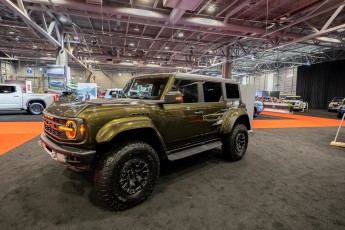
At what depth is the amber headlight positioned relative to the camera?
204 cm

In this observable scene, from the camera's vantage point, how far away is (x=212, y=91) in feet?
11.7

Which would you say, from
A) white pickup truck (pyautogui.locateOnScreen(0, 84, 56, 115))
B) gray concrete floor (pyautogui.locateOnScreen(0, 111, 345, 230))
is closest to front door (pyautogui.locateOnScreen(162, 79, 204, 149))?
gray concrete floor (pyautogui.locateOnScreen(0, 111, 345, 230))

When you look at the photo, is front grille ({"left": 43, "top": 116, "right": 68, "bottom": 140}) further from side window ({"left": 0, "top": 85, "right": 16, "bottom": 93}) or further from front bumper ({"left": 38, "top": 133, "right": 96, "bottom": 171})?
side window ({"left": 0, "top": 85, "right": 16, "bottom": 93})

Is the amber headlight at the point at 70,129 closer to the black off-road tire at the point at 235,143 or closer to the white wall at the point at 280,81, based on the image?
the black off-road tire at the point at 235,143

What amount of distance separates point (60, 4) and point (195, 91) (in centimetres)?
619

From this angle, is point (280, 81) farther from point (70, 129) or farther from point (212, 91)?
point (70, 129)

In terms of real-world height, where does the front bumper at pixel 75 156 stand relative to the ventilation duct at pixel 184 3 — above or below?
below

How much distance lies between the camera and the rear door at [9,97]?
9117 millimetres

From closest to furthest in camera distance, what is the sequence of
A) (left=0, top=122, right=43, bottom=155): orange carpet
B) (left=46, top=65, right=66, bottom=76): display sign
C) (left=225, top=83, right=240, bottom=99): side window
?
(left=225, top=83, right=240, bottom=99): side window
(left=0, top=122, right=43, bottom=155): orange carpet
(left=46, top=65, right=66, bottom=76): display sign

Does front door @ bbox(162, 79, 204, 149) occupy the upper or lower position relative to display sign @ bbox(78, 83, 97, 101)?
lower

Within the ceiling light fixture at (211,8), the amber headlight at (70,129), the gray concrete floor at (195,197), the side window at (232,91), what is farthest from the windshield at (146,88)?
the ceiling light fixture at (211,8)

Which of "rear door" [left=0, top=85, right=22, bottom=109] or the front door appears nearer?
the front door

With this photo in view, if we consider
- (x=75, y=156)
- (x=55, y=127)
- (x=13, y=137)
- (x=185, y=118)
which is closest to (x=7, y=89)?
(x=13, y=137)

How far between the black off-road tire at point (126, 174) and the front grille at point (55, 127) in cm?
58
